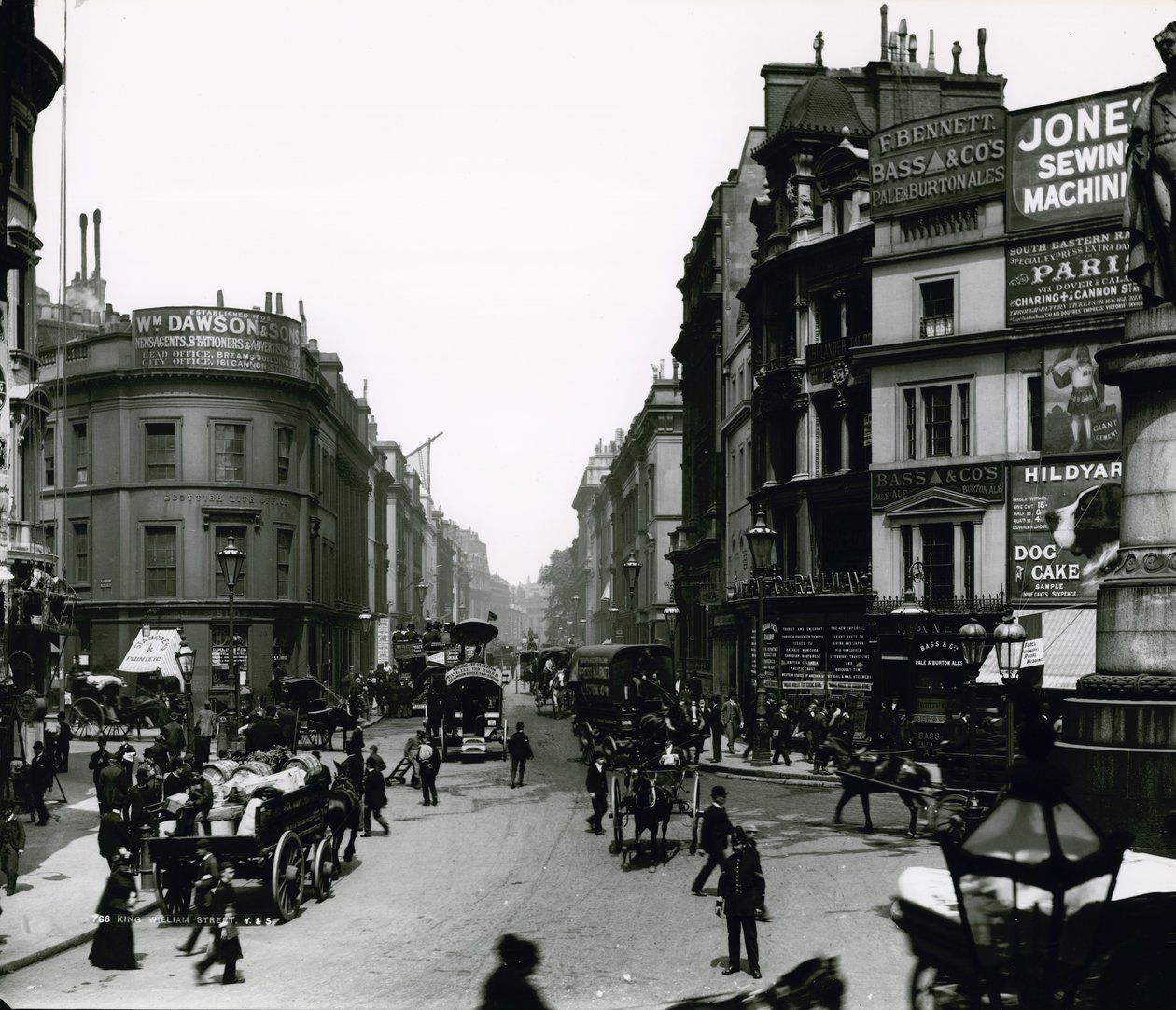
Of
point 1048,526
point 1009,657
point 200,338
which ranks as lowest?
point 1009,657

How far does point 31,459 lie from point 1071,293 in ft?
90.2

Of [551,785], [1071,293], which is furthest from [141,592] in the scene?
[1071,293]

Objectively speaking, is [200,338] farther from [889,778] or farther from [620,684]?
[889,778]

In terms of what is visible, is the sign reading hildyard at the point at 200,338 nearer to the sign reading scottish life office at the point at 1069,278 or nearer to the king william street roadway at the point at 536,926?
the sign reading scottish life office at the point at 1069,278

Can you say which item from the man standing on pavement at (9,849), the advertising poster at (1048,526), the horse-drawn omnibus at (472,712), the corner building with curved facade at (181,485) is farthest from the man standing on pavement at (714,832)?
the corner building with curved facade at (181,485)

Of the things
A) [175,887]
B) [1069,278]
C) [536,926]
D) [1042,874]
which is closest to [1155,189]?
[1042,874]

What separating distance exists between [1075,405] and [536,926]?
84.6 ft

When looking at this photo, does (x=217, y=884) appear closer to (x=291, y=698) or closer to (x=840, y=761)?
(x=840, y=761)

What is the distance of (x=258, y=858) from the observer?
15.3 m

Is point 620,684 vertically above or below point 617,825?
below

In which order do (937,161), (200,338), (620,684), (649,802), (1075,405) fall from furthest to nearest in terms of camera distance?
(200,338) → (620,684) → (937,161) → (1075,405) → (649,802)

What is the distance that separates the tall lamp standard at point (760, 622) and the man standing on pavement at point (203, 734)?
13.0 metres

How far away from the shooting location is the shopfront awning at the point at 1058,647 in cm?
2467

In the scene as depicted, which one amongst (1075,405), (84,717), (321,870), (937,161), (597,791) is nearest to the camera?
(321,870)
